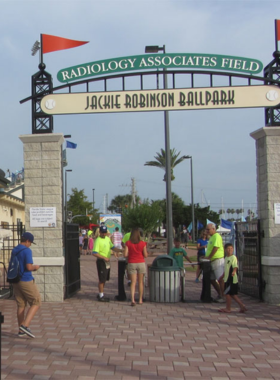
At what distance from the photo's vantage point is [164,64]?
1111 cm

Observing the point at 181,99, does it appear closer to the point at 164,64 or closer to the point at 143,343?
the point at 164,64

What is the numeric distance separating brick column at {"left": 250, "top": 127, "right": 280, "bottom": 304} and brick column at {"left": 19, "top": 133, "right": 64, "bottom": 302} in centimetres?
454

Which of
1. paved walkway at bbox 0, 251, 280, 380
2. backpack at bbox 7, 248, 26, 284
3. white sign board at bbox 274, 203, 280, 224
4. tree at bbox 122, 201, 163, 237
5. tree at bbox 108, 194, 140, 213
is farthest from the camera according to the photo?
tree at bbox 108, 194, 140, 213

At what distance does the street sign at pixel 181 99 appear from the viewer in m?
11.1

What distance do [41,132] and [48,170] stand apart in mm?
933

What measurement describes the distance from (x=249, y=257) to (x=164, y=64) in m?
4.98

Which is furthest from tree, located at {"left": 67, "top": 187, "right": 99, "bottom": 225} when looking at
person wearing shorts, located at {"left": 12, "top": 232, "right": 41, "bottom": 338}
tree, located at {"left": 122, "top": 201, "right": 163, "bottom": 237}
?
person wearing shorts, located at {"left": 12, "top": 232, "right": 41, "bottom": 338}

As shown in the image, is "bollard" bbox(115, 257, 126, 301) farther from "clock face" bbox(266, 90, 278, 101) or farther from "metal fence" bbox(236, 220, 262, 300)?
"clock face" bbox(266, 90, 278, 101)

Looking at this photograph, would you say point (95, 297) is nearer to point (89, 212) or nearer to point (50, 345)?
point (50, 345)

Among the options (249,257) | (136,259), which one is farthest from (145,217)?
(136,259)

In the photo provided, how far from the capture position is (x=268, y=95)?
11164mm

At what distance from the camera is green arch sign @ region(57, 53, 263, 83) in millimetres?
11102

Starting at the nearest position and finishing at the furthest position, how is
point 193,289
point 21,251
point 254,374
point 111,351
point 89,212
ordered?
point 254,374
point 111,351
point 21,251
point 193,289
point 89,212

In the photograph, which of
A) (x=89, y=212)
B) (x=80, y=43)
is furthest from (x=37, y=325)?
(x=89, y=212)
